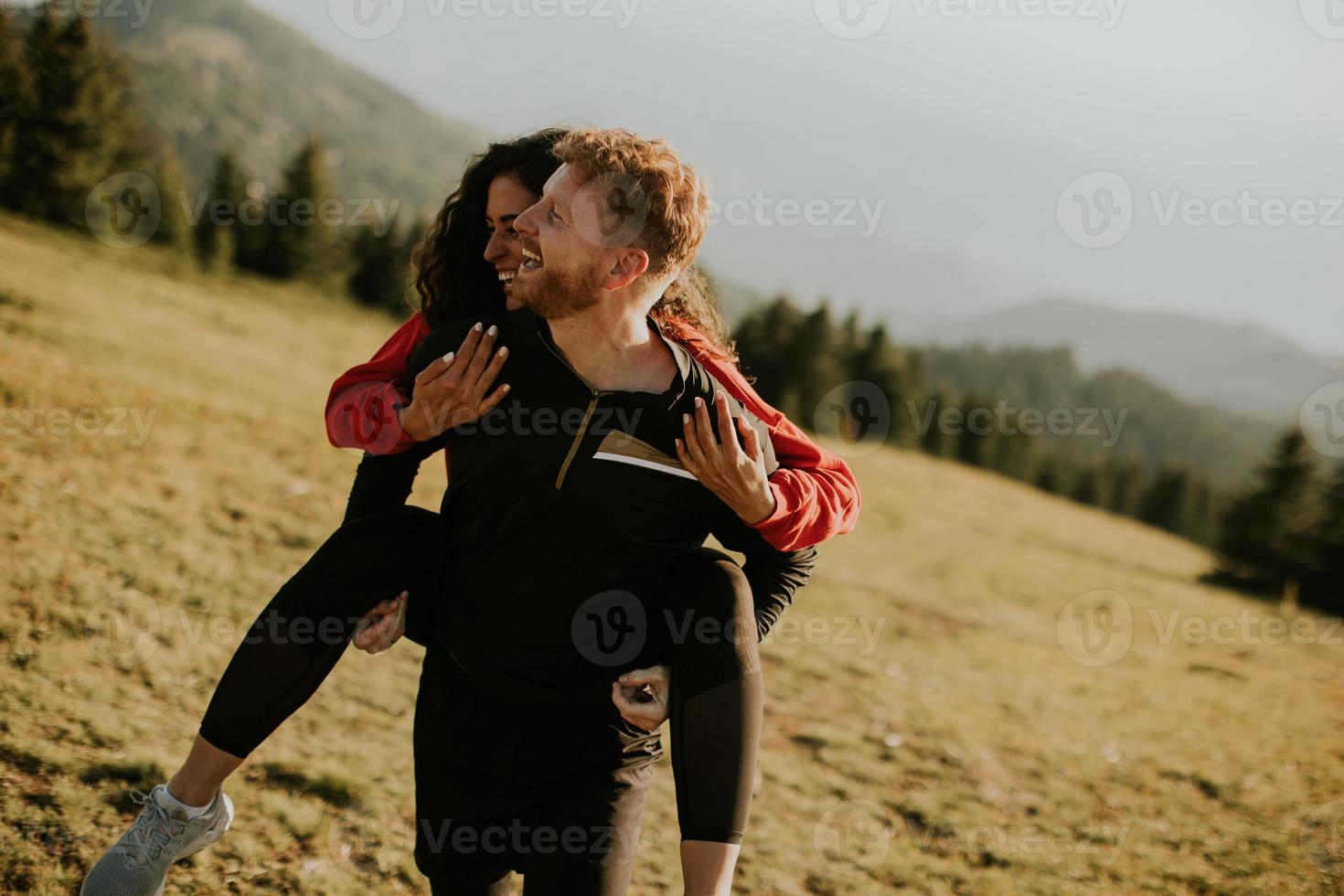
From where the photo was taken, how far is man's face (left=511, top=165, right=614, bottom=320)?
7.61ft

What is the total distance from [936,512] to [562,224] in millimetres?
25155

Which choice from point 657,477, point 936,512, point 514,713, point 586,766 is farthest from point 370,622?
point 936,512

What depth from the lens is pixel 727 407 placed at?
2293mm

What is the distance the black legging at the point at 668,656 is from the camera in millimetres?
2115

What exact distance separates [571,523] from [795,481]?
2.19ft

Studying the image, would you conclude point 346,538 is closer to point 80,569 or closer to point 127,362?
point 80,569
